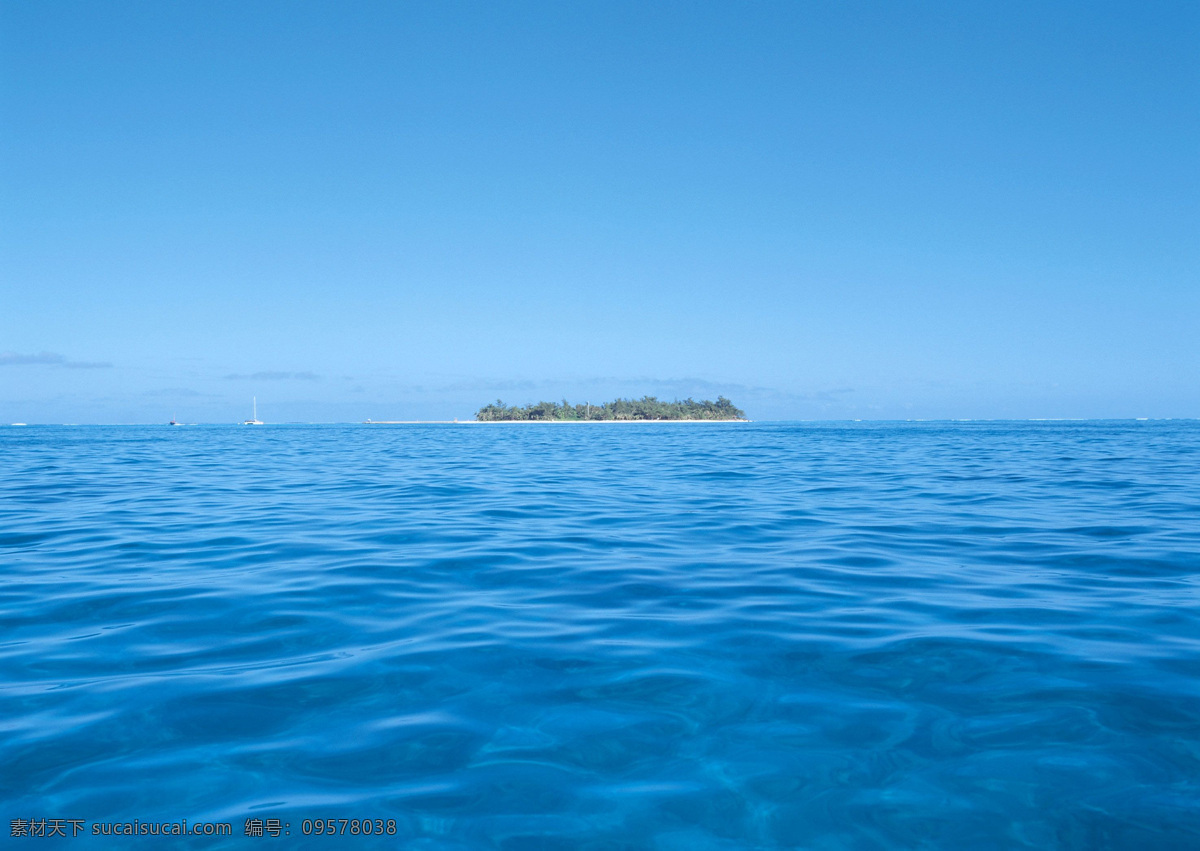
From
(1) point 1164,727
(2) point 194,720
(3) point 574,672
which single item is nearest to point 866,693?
(1) point 1164,727

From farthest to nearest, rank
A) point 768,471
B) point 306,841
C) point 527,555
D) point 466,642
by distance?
point 768,471 → point 527,555 → point 466,642 → point 306,841

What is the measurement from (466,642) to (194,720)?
6.79 ft

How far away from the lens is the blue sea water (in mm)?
3551

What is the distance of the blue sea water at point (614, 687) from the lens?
11.6 ft

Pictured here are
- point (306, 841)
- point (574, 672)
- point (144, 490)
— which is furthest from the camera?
point (144, 490)

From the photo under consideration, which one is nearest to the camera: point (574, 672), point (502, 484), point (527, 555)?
point (574, 672)

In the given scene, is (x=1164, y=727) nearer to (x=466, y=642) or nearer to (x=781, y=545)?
(x=466, y=642)

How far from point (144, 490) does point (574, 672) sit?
1758cm

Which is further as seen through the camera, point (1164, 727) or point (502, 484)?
point (502, 484)

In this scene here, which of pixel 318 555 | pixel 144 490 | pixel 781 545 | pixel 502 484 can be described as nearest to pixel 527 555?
pixel 318 555

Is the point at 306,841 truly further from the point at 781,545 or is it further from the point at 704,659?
the point at 781,545

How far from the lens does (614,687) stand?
197 inches

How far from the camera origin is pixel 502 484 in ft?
66.9

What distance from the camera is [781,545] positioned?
1041 cm
